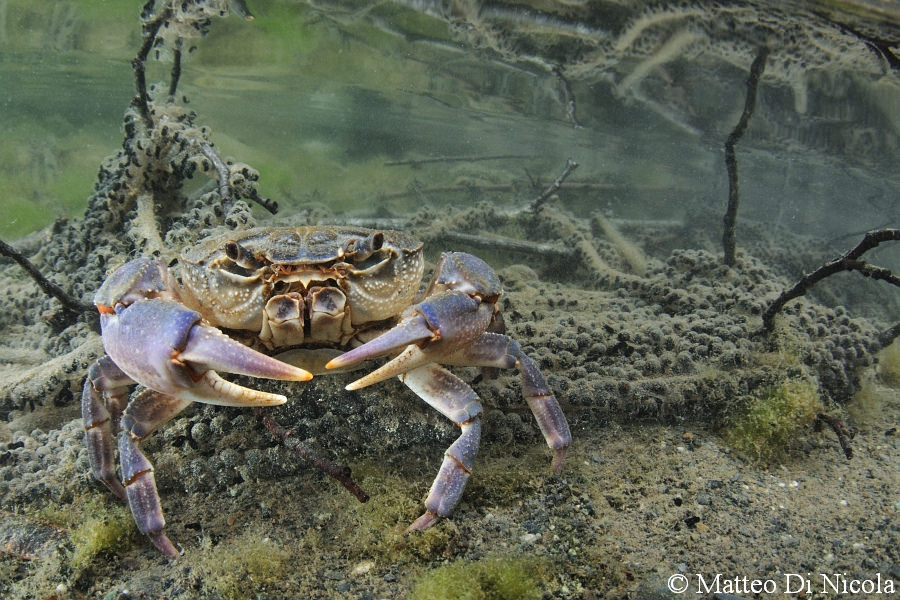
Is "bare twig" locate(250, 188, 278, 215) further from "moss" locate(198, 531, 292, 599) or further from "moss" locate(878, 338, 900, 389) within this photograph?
"moss" locate(878, 338, 900, 389)

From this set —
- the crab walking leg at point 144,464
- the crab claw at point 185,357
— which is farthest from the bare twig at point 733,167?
the crab walking leg at point 144,464

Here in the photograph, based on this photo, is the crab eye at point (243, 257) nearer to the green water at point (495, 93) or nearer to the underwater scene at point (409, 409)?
the underwater scene at point (409, 409)

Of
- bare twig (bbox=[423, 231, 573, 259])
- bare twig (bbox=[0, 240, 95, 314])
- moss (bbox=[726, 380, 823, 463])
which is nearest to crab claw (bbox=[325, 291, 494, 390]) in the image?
moss (bbox=[726, 380, 823, 463])

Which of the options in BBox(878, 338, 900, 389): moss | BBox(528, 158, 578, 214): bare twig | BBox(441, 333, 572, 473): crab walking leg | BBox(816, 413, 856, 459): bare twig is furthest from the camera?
BBox(528, 158, 578, 214): bare twig

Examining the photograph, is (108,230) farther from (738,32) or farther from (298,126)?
(298,126)

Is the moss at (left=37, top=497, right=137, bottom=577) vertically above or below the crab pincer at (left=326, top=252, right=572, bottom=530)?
below
